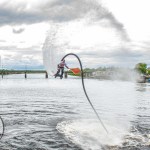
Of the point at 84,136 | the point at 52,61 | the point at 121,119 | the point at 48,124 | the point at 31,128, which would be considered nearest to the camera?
the point at 52,61

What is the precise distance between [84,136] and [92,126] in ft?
20.1

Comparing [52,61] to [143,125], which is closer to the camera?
[52,61]

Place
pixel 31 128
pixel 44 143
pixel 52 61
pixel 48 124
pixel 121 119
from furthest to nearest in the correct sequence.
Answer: pixel 121 119
pixel 48 124
pixel 31 128
pixel 44 143
pixel 52 61

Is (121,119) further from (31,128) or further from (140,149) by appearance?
(140,149)

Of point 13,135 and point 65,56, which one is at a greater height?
point 65,56

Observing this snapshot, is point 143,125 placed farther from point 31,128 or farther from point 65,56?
point 65,56

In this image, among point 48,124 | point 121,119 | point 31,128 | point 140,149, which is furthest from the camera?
point 121,119

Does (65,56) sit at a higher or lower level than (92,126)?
higher

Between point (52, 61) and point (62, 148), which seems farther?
point (62, 148)

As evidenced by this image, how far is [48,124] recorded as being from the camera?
1563 inches

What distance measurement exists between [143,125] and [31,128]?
50.1ft

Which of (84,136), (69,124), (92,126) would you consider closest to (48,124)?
(69,124)

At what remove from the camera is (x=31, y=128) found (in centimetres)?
3653

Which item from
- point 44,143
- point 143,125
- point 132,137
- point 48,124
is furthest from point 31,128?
point 143,125
